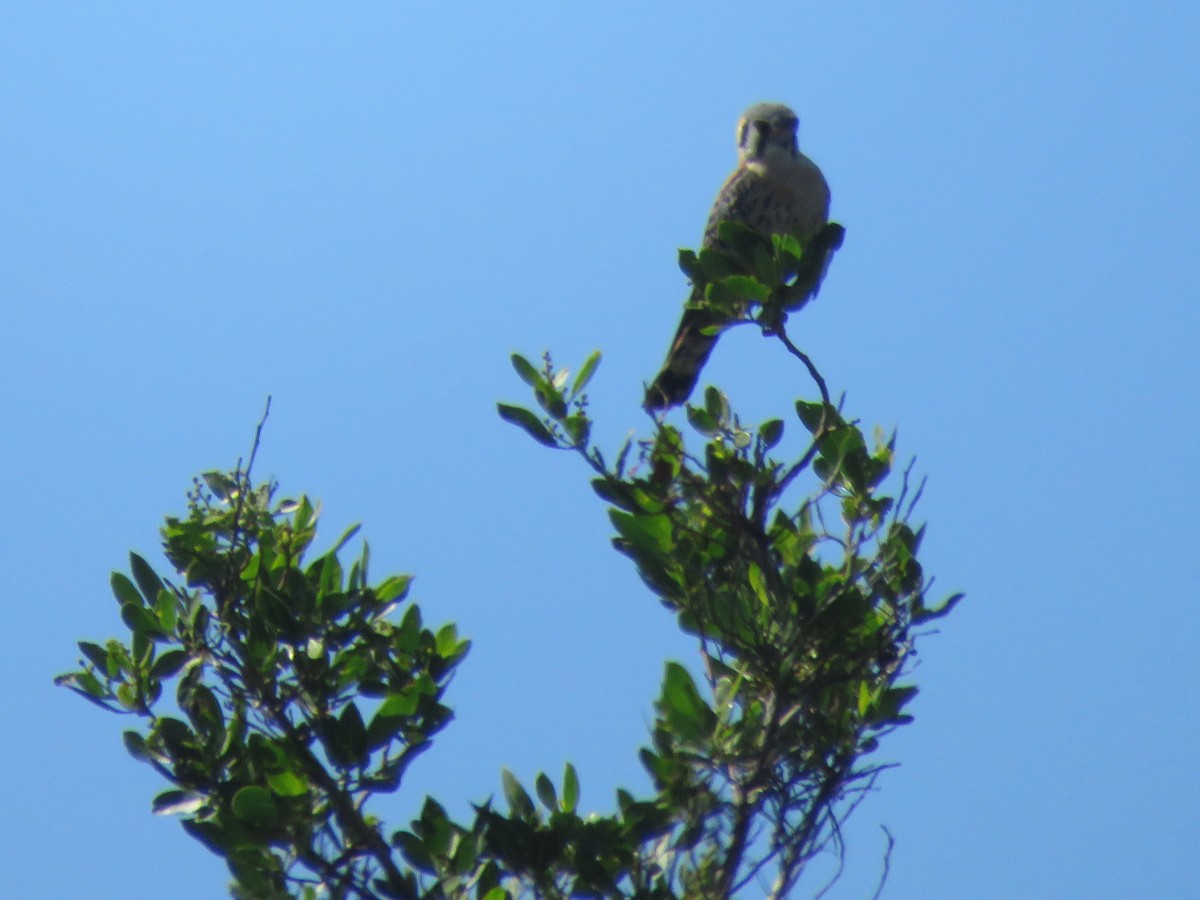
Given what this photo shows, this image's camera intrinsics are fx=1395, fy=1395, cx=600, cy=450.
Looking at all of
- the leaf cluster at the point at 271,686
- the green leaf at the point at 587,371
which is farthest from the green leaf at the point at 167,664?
the green leaf at the point at 587,371

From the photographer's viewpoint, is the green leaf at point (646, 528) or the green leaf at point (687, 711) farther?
the green leaf at point (646, 528)

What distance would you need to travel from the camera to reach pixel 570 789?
8.22 ft

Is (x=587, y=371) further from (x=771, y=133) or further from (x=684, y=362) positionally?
(x=771, y=133)

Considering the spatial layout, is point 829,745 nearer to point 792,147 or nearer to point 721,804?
point 721,804

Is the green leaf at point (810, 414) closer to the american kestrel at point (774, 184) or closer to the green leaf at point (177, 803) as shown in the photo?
the green leaf at point (177, 803)

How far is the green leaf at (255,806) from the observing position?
7.63ft

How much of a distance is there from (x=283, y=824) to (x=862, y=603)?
1.08 meters

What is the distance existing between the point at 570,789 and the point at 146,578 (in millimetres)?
909

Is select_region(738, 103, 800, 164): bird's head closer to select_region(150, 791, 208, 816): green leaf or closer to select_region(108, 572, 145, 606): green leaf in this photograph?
select_region(108, 572, 145, 606): green leaf

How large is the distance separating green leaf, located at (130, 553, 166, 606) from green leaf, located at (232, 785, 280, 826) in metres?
0.50

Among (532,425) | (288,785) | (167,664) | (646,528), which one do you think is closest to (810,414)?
(646,528)

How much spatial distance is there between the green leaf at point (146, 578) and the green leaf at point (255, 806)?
50 centimetres

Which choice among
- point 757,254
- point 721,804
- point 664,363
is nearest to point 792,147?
point 664,363

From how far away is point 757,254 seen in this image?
263 cm
